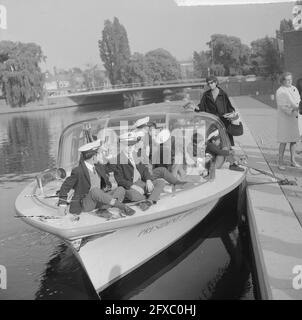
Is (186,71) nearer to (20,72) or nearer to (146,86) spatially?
(146,86)

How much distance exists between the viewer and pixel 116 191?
4.98m

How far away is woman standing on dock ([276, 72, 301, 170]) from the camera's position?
7297mm

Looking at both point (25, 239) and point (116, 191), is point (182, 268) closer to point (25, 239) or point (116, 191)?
point (116, 191)

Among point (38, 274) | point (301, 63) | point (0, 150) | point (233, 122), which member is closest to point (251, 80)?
point (301, 63)

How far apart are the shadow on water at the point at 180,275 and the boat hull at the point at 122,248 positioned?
0.73 ft

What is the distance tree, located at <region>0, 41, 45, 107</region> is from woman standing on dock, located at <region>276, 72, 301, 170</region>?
114ft

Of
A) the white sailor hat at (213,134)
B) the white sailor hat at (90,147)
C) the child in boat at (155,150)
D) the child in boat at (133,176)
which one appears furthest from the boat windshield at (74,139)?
the white sailor hat at (90,147)

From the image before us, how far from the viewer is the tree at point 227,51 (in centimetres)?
2828

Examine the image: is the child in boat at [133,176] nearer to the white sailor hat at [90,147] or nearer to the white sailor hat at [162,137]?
the white sailor hat at [90,147]

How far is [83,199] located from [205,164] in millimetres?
2333

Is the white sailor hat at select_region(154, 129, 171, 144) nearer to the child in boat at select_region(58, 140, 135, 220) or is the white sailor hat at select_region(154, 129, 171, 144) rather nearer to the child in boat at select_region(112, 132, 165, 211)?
the child in boat at select_region(112, 132, 165, 211)

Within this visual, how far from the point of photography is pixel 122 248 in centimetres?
496

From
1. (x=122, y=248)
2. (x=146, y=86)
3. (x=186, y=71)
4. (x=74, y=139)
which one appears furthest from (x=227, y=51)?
(x=122, y=248)
